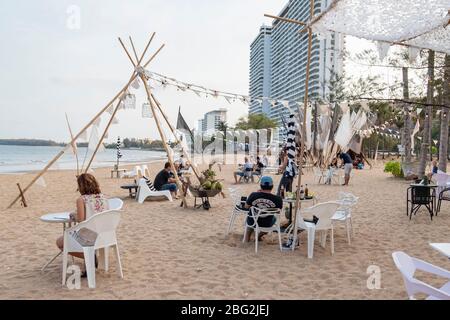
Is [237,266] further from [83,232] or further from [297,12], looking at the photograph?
[297,12]

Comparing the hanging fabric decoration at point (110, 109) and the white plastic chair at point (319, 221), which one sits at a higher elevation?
the hanging fabric decoration at point (110, 109)

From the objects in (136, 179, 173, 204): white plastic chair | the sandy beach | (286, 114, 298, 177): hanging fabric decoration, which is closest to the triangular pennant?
(136, 179, 173, 204): white plastic chair

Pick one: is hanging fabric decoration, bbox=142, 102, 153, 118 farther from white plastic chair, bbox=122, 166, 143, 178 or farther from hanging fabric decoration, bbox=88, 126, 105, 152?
white plastic chair, bbox=122, 166, 143, 178

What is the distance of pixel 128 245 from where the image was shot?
588 cm

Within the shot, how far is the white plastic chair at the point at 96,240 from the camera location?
13.4 feet

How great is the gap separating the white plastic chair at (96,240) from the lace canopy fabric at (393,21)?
10.3ft

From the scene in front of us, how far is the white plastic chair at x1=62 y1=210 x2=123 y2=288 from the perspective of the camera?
4.08m

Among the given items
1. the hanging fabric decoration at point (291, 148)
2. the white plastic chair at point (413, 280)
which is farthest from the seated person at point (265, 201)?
the white plastic chair at point (413, 280)

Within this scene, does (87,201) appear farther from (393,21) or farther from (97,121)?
(97,121)

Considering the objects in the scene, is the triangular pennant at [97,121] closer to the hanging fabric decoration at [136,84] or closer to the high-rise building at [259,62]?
the hanging fabric decoration at [136,84]

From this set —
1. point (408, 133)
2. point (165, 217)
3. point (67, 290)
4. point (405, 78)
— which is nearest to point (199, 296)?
point (67, 290)

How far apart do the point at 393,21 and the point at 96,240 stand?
12.7 ft
